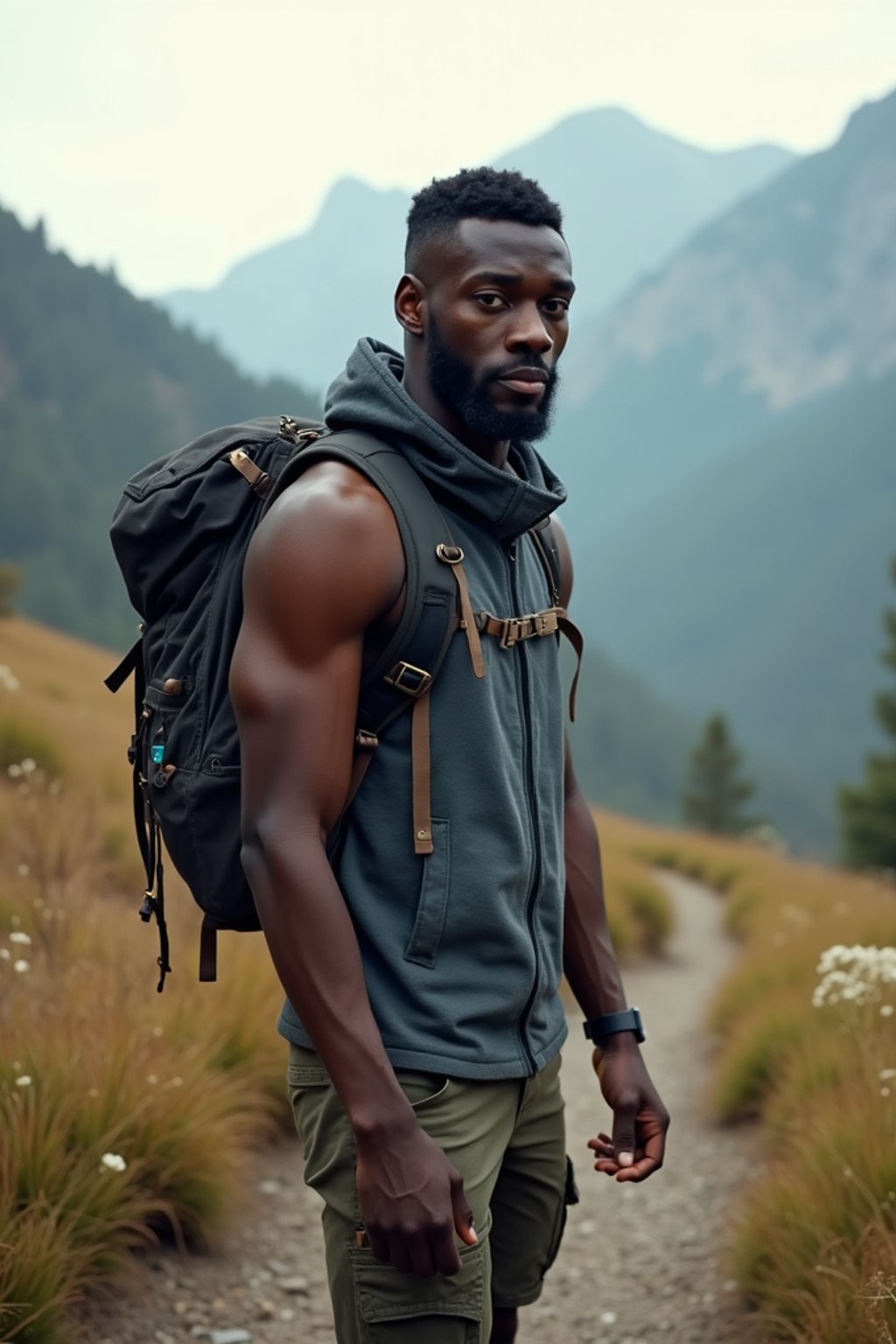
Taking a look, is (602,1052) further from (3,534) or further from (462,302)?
(3,534)

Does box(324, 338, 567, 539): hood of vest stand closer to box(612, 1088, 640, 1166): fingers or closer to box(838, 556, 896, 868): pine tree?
box(612, 1088, 640, 1166): fingers

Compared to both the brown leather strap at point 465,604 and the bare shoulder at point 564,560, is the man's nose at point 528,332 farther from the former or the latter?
the bare shoulder at point 564,560

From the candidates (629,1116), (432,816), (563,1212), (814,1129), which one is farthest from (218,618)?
(814,1129)

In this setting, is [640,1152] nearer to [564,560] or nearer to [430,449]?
[564,560]

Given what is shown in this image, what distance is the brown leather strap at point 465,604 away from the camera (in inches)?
85.1

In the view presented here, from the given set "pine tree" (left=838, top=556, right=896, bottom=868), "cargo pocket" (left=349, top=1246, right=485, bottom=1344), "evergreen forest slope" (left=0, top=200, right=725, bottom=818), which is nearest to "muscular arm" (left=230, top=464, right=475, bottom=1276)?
"cargo pocket" (left=349, top=1246, right=485, bottom=1344)

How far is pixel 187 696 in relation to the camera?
88.7 inches

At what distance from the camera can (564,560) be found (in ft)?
9.05

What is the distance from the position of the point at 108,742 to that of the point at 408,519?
8176 mm

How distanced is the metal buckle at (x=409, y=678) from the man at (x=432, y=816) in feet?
0.19

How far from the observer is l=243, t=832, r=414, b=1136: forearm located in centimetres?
201

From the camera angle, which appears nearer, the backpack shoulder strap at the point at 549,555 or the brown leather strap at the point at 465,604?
the brown leather strap at the point at 465,604

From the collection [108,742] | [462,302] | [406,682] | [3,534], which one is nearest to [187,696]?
[406,682]

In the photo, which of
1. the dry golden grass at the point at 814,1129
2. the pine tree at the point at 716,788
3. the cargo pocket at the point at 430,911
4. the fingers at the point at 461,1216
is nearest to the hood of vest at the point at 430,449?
the cargo pocket at the point at 430,911
